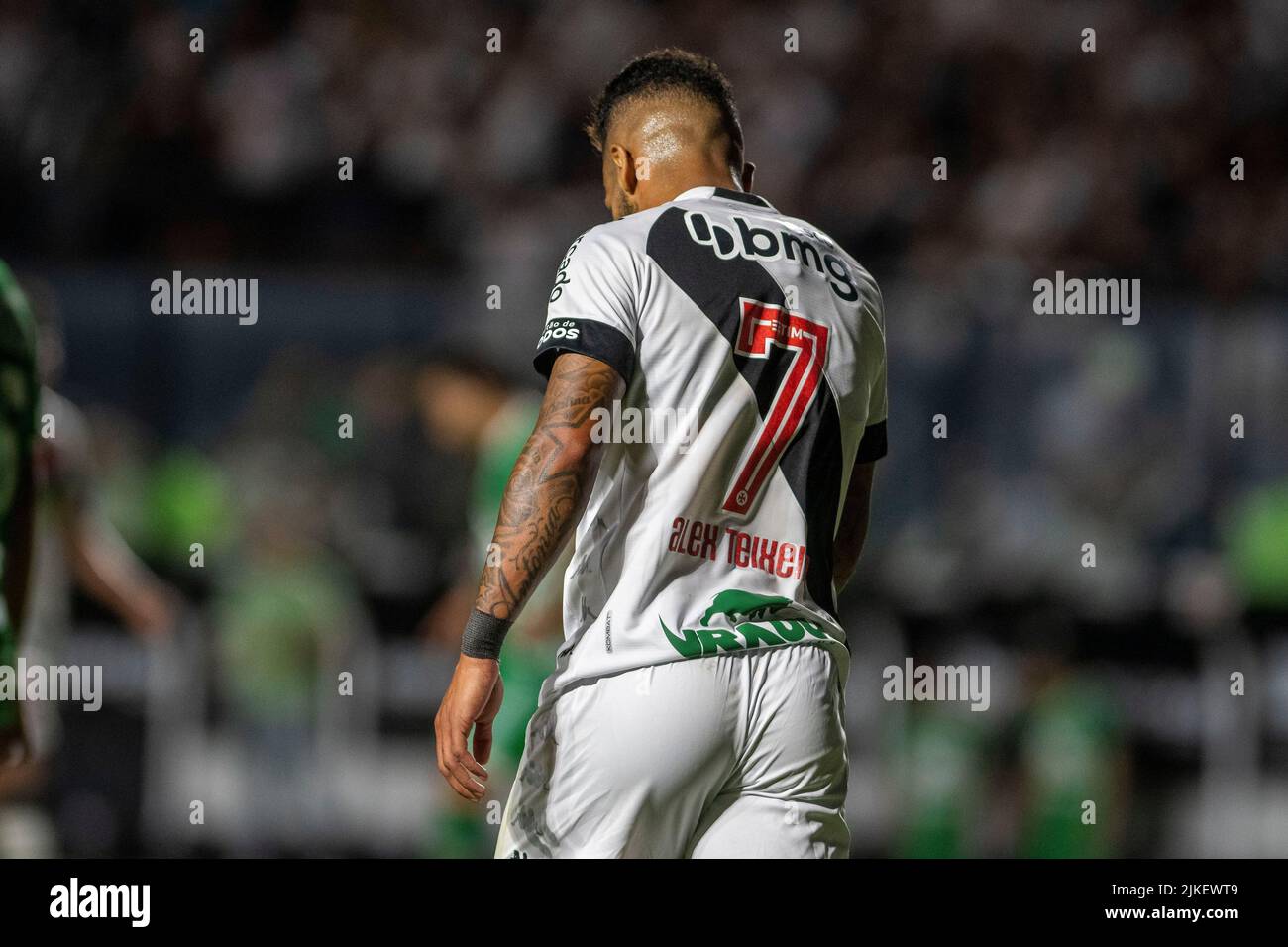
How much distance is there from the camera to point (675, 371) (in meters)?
1.99

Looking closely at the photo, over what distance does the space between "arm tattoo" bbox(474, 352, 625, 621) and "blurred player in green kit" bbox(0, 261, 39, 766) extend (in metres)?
1.14

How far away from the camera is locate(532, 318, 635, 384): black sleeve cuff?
1947 millimetres

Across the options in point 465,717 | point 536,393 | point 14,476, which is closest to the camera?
point 465,717

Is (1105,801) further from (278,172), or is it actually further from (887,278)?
(278,172)

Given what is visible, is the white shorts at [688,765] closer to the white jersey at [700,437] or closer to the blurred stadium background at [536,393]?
the white jersey at [700,437]

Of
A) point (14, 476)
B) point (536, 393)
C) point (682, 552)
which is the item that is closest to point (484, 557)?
point (14, 476)

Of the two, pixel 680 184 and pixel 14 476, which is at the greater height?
pixel 680 184

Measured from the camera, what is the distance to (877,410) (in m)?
2.24

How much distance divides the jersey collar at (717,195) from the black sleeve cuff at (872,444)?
392 millimetres

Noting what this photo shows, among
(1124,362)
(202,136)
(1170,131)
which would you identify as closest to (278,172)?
(202,136)

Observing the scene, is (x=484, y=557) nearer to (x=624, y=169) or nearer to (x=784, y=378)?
(x=624, y=169)

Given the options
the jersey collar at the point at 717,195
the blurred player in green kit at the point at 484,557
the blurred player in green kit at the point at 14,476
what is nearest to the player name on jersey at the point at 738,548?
the jersey collar at the point at 717,195

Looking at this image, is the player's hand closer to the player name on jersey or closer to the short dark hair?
the player name on jersey

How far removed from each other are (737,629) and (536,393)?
3523 mm
